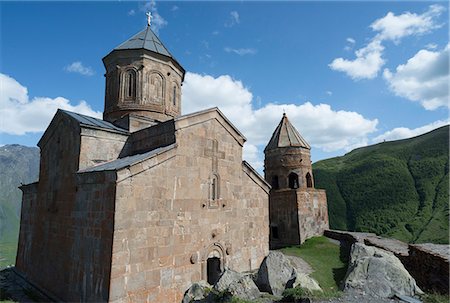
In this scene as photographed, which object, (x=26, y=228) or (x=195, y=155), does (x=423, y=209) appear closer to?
(x=195, y=155)

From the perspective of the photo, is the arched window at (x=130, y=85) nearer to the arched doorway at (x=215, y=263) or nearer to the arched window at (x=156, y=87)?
the arched window at (x=156, y=87)

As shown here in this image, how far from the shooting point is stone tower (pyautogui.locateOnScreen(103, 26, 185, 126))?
10.8 meters

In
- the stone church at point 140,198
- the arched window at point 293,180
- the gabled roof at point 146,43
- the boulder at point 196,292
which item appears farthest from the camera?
the arched window at point 293,180

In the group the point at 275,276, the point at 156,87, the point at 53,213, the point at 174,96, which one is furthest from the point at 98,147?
the point at 275,276

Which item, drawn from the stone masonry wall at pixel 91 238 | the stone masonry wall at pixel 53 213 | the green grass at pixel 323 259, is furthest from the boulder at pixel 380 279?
the stone masonry wall at pixel 53 213

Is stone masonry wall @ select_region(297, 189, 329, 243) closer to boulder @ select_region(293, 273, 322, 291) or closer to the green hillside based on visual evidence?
boulder @ select_region(293, 273, 322, 291)

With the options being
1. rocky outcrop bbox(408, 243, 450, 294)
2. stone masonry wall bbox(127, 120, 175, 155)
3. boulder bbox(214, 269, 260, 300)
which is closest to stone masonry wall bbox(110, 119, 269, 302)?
stone masonry wall bbox(127, 120, 175, 155)

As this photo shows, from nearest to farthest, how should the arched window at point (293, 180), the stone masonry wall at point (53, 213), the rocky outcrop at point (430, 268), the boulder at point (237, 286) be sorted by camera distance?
the boulder at point (237, 286), the rocky outcrop at point (430, 268), the stone masonry wall at point (53, 213), the arched window at point (293, 180)

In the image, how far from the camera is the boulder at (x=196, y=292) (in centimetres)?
620

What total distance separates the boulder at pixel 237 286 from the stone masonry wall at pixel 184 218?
3.51ft

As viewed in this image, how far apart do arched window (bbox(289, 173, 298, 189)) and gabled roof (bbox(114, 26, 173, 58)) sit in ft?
31.9

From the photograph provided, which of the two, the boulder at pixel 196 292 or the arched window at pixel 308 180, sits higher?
the arched window at pixel 308 180

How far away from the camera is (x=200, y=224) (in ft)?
24.4

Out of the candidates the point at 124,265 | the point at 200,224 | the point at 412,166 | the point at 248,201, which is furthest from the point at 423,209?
the point at 124,265
